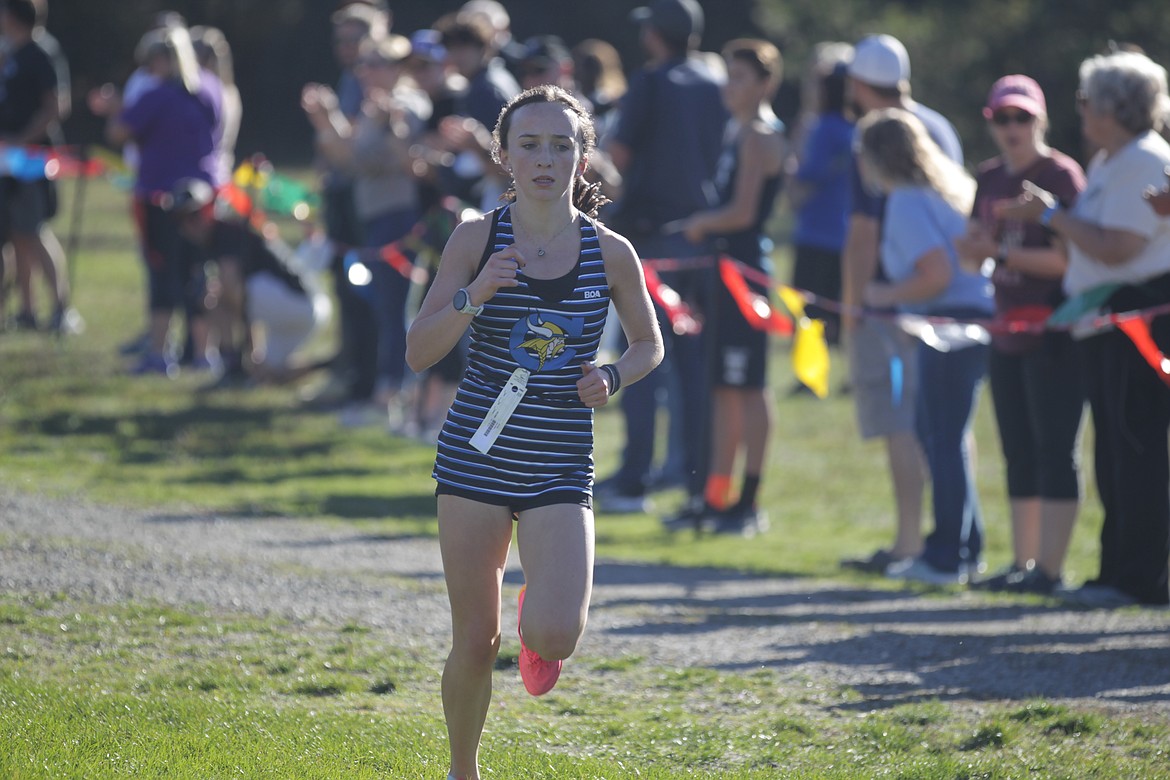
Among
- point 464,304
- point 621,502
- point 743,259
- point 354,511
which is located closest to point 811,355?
point 743,259

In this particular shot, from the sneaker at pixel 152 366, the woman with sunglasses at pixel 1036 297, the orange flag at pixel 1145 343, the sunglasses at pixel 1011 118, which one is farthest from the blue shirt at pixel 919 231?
the sneaker at pixel 152 366

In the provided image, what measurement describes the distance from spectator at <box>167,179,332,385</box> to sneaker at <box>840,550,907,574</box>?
5700 millimetres

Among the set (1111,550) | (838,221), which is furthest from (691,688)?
(838,221)

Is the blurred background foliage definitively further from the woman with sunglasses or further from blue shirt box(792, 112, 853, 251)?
the woman with sunglasses

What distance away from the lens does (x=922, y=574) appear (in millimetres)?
7957

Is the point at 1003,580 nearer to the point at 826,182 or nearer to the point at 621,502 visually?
the point at 621,502

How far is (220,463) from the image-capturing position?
33.1 feet

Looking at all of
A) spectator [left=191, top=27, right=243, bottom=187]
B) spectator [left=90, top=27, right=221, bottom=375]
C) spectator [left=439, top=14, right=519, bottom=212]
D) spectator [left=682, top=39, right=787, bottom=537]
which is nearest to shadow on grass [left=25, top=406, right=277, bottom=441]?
spectator [left=90, top=27, right=221, bottom=375]

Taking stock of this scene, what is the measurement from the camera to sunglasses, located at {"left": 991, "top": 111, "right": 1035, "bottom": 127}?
7301 millimetres

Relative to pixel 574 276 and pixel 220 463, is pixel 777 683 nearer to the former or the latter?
pixel 574 276

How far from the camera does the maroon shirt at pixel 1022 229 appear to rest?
24.0 ft

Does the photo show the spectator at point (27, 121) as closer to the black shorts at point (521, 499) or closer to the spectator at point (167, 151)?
the spectator at point (167, 151)

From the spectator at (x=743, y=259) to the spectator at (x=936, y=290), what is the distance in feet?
3.39

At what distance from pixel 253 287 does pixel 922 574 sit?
21.3 ft
